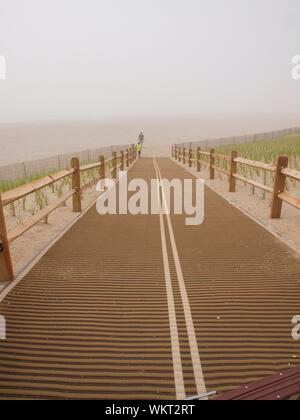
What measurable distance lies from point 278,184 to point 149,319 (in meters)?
4.83

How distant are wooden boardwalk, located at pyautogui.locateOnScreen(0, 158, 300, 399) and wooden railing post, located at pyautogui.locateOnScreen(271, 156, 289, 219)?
1.63m

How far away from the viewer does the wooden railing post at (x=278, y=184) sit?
6.95 metres

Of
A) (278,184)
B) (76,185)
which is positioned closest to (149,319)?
(278,184)

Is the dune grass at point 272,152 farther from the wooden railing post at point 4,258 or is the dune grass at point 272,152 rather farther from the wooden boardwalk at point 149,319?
the wooden railing post at point 4,258

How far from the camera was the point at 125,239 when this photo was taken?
20.3 ft

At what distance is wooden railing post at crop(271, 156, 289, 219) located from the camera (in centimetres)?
695

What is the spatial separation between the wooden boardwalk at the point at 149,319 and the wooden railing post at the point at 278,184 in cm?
163

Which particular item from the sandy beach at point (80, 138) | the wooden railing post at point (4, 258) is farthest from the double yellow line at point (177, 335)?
the sandy beach at point (80, 138)

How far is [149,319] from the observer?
3445 mm

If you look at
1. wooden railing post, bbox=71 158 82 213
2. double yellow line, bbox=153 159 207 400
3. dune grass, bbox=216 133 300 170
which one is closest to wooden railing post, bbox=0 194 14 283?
double yellow line, bbox=153 159 207 400

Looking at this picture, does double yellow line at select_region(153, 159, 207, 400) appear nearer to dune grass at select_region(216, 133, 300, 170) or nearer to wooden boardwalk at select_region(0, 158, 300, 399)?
wooden boardwalk at select_region(0, 158, 300, 399)

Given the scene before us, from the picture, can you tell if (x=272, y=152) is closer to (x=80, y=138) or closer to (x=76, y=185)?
(x=76, y=185)

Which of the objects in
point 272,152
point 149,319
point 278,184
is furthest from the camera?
point 272,152

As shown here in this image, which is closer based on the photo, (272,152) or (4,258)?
(4,258)
